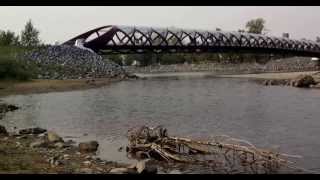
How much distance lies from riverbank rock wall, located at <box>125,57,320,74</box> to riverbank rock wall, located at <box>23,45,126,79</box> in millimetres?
12308

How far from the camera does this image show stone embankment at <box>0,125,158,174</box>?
601 centimetres

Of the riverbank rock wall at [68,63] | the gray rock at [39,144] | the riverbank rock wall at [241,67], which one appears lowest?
the riverbank rock wall at [241,67]

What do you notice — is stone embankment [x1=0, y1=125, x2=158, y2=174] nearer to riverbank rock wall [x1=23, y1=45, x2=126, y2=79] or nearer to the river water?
the river water

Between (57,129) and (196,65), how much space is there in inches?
2194

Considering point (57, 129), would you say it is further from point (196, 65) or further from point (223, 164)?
point (196, 65)

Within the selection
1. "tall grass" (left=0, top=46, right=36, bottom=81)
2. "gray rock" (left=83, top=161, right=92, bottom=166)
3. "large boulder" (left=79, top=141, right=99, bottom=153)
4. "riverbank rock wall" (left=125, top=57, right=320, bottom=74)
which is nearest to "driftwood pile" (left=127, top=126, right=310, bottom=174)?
"large boulder" (left=79, top=141, right=99, bottom=153)

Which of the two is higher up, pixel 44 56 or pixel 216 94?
pixel 44 56

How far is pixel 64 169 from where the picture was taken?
643cm

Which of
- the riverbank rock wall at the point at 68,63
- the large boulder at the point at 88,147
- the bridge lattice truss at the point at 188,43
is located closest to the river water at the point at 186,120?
the large boulder at the point at 88,147

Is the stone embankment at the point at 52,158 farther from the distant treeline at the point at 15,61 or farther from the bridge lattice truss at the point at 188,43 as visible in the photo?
the bridge lattice truss at the point at 188,43

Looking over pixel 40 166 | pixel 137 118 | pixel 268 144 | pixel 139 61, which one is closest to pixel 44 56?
pixel 137 118

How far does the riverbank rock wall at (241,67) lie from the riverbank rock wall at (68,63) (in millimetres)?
12308

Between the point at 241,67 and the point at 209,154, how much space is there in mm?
54641

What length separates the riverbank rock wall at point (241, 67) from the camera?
5226 cm
